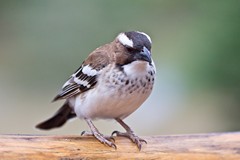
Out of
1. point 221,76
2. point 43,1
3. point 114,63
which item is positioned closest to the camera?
point 114,63

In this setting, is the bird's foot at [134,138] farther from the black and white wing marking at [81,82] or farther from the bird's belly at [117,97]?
the black and white wing marking at [81,82]

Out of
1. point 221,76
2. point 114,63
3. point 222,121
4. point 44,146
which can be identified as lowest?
point 222,121

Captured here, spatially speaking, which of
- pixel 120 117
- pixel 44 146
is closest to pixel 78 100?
pixel 120 117

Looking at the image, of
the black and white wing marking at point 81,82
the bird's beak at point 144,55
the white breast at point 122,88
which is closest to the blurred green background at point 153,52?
the black and white wing marking at point 81,82

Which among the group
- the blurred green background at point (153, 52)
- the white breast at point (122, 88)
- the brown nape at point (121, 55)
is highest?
the brown nape at point (121, 55)

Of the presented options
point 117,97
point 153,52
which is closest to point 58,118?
point 117,97

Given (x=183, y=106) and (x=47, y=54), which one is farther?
(x=47, y=54)

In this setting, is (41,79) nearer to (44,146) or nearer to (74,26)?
(74,26)

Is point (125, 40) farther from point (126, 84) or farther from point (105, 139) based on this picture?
point (105, 139)
